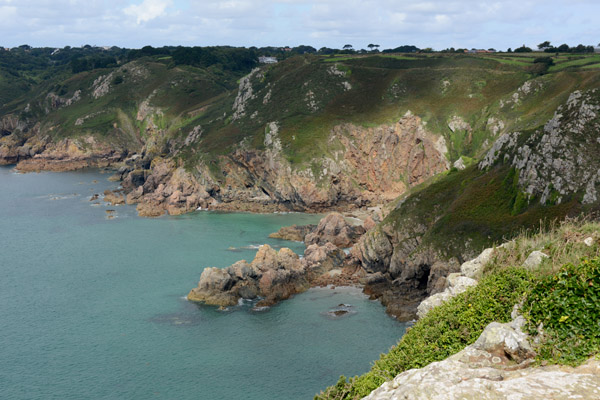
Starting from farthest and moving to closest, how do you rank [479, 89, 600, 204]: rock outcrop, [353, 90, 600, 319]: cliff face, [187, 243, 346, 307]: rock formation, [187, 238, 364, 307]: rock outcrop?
[187, 238, 364, 307]: rock outcrop
[187, 243, 346, 307]: rock formation
[353, 90, 600, 319]: cliff face
[479, 89, 600, 204]: rock outcrop

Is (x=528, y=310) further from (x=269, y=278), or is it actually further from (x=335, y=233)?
(x=335, y=233)

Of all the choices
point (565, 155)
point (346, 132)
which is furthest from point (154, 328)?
point (346, 132)

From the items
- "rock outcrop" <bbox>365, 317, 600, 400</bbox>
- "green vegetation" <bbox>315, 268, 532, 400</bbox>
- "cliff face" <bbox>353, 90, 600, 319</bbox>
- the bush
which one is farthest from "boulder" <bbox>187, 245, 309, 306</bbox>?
the bush

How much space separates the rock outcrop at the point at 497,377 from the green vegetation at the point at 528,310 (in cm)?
60

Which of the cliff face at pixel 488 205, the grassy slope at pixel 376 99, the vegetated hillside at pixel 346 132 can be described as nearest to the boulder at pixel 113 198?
the vegetated hillside at pixel 346 132

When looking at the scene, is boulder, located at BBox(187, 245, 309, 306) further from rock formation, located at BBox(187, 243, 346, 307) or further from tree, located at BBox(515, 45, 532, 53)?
tree, located at BBox(515, 45, 532, 53)

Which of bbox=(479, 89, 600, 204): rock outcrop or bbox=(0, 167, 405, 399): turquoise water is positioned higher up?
bbox=(479, 89, 600, 204): rock outcrop

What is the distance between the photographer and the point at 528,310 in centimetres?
1716

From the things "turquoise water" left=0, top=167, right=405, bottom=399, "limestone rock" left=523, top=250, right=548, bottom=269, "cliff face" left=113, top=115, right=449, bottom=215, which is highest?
"limestone rock" left=523, top=250, right=548, bottom=269

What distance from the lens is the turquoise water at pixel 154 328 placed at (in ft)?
162

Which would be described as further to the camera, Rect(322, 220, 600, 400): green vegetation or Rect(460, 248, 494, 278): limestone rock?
Rect(460, 248, 494, 278): limestone rock

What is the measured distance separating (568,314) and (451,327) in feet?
19.8

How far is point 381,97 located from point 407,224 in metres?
76.0

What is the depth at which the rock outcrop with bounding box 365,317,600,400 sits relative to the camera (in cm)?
1353
